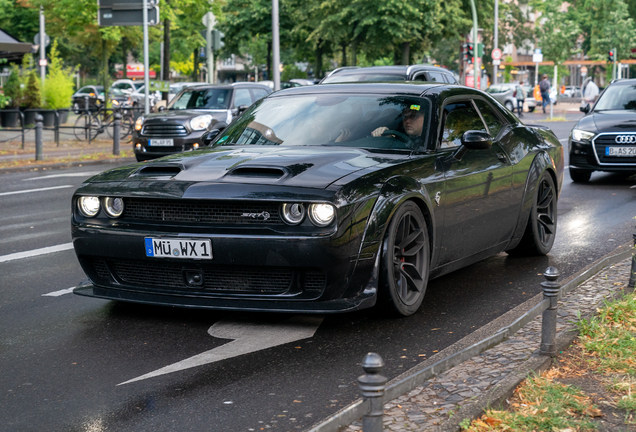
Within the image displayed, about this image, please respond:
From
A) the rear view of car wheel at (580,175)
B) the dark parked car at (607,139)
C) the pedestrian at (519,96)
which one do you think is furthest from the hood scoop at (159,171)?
the pedestrian at (519,96)

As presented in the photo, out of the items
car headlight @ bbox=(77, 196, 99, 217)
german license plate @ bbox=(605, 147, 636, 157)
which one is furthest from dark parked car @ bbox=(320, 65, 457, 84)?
car headlight @ bbox=(77, 196, 99, 217)

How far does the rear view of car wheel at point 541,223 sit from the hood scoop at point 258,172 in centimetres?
289

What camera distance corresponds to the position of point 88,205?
17.9 ft

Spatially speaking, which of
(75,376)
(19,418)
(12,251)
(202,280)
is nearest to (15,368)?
(75,376)

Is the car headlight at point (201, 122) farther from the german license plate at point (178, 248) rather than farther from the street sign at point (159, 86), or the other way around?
the german license plate at point (178, 248)

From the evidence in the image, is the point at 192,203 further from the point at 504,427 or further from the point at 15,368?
the point at 504,427

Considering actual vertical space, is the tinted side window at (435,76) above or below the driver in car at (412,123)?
above

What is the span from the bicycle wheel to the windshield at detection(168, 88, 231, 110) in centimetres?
622

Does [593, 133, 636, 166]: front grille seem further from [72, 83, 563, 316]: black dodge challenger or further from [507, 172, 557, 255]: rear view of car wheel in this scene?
[72, 83, 563, 316]: black dodge challenger

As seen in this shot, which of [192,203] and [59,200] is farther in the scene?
[59,200]

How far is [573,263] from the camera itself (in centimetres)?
736

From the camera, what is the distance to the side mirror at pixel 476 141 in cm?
608

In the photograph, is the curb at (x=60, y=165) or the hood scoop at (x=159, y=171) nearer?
the hood scoop at (x=159, y=171)

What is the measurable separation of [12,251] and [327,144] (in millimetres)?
3731
